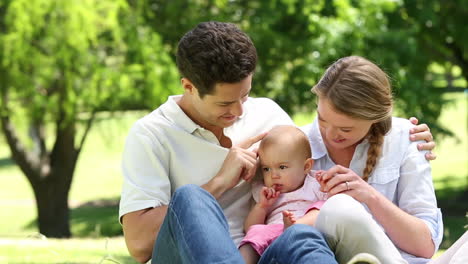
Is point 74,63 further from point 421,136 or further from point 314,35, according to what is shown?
point 421,136

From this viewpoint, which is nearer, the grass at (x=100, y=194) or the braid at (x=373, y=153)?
the braid at (x=373, y=153)

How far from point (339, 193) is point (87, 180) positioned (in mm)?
21639

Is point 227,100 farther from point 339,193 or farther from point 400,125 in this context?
point 400,125

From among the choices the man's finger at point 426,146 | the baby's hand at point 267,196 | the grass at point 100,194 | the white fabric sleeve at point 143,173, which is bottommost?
the grass at point 100,194

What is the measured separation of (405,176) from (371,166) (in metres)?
0.13

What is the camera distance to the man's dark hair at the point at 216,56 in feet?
9.04

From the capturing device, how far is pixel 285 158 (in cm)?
295

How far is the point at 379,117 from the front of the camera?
9.40 feet

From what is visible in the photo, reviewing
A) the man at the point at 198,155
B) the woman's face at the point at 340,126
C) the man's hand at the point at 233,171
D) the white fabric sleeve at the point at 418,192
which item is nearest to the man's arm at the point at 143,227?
the man at the point at 198,155

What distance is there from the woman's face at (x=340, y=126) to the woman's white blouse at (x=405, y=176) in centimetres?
11

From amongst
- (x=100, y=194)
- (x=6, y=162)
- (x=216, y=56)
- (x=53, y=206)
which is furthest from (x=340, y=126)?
(x=6, y=162)

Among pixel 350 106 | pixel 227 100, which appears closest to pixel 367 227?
pixel 350 106

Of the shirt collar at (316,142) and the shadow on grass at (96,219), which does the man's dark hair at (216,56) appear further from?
the shadow on grass at (96,219)

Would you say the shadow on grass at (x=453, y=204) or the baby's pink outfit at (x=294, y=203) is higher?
the baby's pink outfit at (x=294, y=203)
